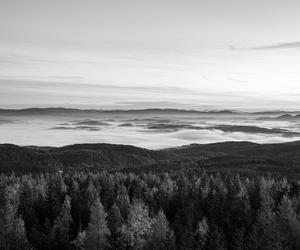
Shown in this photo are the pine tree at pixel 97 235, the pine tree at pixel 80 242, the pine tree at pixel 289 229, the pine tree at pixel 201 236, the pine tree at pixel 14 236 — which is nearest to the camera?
the pine tree at pixel 97 235

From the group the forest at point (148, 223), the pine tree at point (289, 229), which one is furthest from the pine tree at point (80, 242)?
the pine tree at point (289, 229)

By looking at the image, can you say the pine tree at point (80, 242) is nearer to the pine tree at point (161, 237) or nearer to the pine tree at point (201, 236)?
the pine tree at point (161, 237)

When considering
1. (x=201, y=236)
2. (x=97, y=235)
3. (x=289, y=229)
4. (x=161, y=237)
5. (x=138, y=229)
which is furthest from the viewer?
(x=289, y=229)

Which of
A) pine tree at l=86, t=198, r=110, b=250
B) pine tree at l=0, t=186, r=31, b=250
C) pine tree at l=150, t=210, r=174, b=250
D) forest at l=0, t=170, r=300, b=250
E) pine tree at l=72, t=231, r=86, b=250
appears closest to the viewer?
pine tree at l=86, t=198, r=110, b=250

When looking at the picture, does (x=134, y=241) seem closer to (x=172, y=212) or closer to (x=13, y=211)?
(x=13, y=211)

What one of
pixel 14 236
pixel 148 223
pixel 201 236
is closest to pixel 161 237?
pixel 201 236

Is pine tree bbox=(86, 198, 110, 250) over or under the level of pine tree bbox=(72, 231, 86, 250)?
over

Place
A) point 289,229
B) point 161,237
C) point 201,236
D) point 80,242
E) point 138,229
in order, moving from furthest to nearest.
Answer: point 289,229 < point 201,236 < point 138,229 < point 80,242 < point 161,237

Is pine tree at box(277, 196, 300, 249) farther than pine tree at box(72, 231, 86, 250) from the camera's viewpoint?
Yes

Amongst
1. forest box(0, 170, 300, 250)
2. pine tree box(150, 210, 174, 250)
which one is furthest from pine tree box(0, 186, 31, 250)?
pine tree box(150, 210, 174, 250)

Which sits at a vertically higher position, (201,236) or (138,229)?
(138,229)

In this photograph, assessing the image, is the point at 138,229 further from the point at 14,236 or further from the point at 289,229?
the point at 289,229

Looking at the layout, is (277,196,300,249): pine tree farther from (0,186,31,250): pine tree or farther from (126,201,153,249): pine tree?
(0,186,31,250): pine tree

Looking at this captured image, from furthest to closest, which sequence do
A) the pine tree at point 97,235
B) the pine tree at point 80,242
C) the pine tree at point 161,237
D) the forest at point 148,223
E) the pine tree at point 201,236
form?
1. the pine tree at point 201,236
2. the pine tree at point 80,242
3. the forest at point 148,223
4. the pine tree at point 161,237
5. the pine tree at point 97,235
